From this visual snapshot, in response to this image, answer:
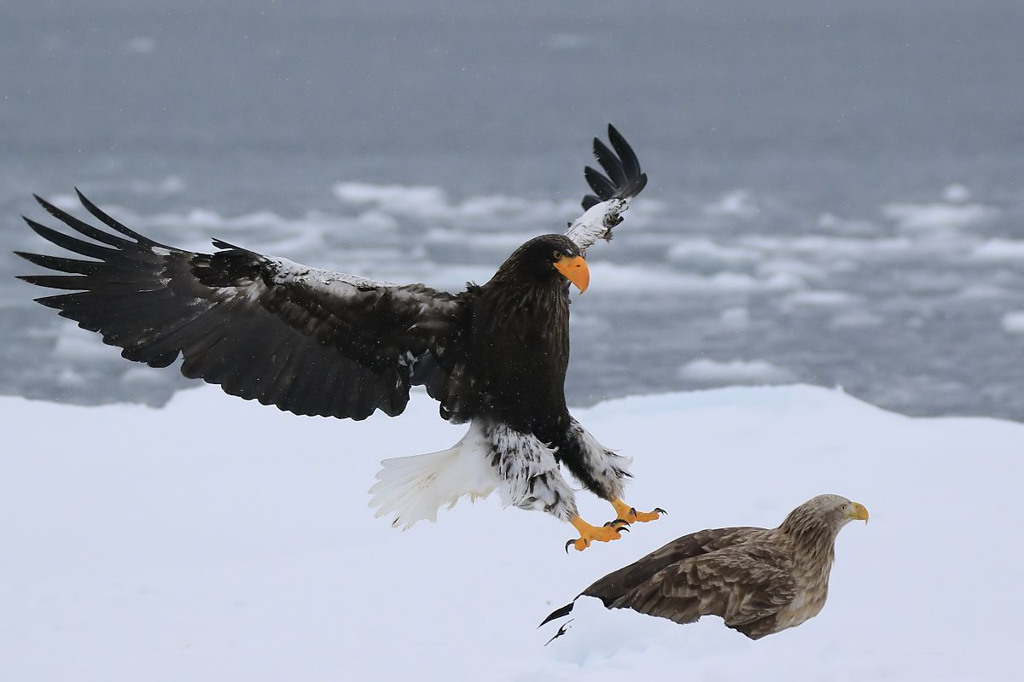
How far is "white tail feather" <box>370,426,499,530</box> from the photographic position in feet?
15.7

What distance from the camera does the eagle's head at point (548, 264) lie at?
4.35 metres

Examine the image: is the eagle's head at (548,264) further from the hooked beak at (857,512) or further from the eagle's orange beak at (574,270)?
the hooked beak at (857,512)

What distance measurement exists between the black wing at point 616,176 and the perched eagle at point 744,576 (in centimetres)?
242

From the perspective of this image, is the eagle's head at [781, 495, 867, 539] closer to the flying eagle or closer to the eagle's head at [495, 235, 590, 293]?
the flying eagle

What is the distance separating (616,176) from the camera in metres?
6.37

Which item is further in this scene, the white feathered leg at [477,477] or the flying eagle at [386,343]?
the white feathered leg at [477,477]

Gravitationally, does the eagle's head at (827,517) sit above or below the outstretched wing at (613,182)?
below

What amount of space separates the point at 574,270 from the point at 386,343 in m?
0.75

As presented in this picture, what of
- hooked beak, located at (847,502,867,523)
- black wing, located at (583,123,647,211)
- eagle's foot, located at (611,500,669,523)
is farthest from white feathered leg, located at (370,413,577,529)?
black wing, located at (583,123,647,211)

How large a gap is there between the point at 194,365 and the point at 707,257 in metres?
4.96

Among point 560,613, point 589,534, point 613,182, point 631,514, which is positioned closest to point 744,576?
point 560,613

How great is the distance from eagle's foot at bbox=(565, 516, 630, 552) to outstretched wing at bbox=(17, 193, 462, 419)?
2.23 ft

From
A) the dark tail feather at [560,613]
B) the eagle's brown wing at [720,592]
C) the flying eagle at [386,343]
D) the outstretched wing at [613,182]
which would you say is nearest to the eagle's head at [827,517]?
the eagle's brown wing at [720,592]

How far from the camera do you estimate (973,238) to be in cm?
912
